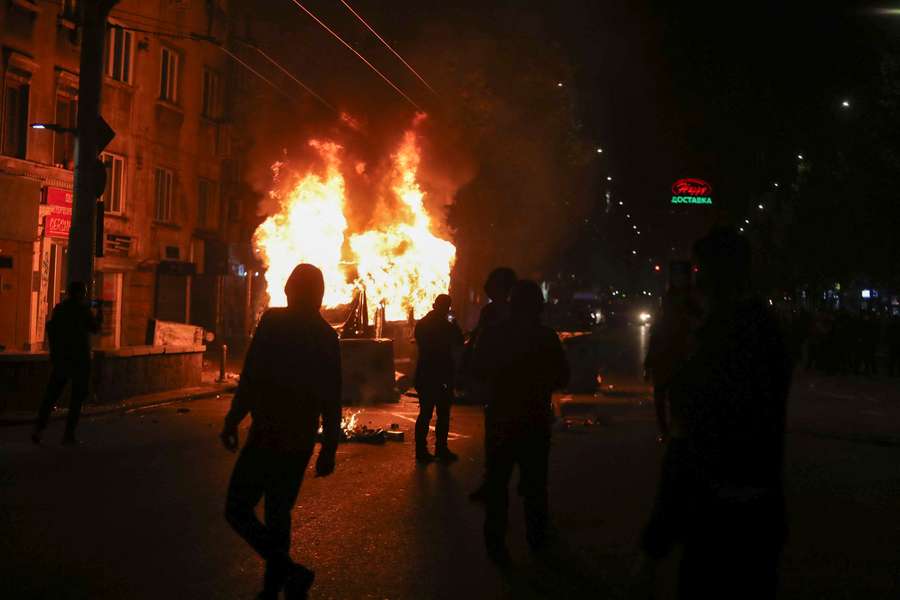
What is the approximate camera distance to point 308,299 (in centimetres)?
581

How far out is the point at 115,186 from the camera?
92.4 ft

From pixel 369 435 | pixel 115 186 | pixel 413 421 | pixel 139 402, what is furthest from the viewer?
pixel 115 186

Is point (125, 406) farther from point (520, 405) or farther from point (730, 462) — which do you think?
point (730, 462)

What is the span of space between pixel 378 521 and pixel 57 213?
19.5m

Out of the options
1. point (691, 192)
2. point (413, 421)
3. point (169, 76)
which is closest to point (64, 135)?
point (169, 76)

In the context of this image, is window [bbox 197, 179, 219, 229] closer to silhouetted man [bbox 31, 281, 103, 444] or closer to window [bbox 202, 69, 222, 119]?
window [bbox 202, 69, 222, 119]

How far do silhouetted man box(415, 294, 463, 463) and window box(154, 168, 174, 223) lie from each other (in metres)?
21.0

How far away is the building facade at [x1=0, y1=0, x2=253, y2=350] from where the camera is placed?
23.6m

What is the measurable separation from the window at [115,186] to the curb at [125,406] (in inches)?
425

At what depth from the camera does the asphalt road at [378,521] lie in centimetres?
625

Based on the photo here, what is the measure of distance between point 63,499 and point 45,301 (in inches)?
709

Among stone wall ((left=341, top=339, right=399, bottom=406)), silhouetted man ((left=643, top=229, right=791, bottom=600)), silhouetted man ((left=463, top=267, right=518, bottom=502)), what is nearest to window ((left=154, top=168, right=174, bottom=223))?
stone wall ((left=341, top=339, right=399, bottom=406))

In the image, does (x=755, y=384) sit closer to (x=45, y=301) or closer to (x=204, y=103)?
(x=45, y=301)

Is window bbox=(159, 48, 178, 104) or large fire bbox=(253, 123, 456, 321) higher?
window bbox=(159, 48, 178, 104)
